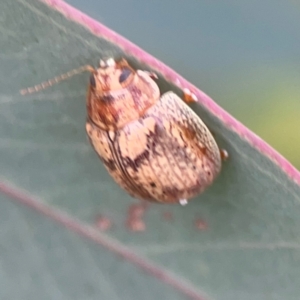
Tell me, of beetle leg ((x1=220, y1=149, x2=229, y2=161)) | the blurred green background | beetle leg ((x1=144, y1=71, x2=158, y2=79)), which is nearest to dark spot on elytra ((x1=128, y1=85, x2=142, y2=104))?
beetle leg ((x1=144, y1=71, x2=158, y2=79))

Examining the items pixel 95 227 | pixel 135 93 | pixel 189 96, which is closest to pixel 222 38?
pixel 135 93

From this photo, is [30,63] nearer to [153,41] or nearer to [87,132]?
[87,132]

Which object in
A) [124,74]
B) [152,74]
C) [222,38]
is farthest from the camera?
[222,38]

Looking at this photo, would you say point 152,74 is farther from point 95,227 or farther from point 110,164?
point 95,227

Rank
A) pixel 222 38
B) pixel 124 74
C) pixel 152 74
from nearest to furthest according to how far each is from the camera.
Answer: pixel 152 74 → pixel 124 74 → pixel 222 38

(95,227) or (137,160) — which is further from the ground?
(137,160)

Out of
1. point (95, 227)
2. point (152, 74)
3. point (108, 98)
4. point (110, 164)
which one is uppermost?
point (152, 74)

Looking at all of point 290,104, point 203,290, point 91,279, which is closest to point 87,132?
point 91,279

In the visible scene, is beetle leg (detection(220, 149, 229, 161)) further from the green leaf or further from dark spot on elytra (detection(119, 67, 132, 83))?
dark spot on elytra (detection(119, 67, 132, 83))

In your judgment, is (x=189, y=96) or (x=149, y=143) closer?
(x=189, y=96)
